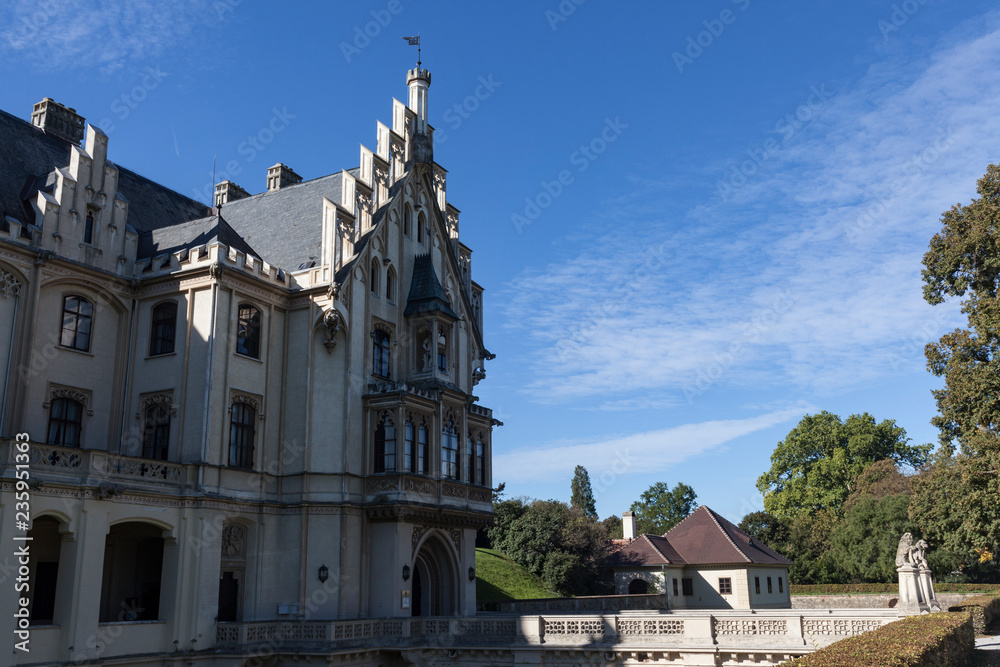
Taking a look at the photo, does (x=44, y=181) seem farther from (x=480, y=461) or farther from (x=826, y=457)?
(x=826, y=457)

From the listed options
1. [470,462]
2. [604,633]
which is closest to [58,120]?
[470,462]

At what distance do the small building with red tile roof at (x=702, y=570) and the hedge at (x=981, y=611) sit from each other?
51.9 ft

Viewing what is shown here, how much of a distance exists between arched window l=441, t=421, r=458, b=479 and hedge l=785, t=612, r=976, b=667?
1802cm

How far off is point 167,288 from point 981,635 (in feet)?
129

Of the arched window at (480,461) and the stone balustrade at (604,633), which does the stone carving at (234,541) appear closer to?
the stone balustrade at (604,633)

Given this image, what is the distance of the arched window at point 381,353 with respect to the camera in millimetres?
33812

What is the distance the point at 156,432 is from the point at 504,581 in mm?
30005

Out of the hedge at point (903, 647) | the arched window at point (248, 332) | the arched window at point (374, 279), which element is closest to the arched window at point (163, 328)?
the arched window at point (248, 332)

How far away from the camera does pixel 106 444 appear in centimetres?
2916

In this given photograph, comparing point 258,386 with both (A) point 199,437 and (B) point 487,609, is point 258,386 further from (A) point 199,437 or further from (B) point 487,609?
(B) point 487,609

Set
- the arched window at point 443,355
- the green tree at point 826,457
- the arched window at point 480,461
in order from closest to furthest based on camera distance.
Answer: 1. the arched window at point 443,355
2. the arched window at point 480,461
3. the green tree at point 826,457

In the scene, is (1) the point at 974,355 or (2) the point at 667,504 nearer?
(1) the point at 974,355

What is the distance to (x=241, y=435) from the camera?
3000cm

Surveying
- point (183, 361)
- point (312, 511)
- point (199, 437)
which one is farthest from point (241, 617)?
point (183, 361)
